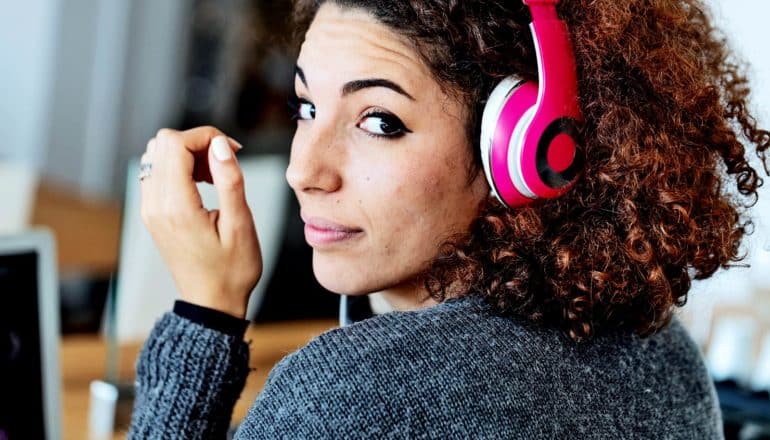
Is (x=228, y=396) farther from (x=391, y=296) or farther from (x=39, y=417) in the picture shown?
(x=39, y=417)

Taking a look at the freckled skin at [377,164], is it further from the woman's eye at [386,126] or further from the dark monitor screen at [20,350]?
the dark monitor screen at [20,350]

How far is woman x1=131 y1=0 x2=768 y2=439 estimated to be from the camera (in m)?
0.89

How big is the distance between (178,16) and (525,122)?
376cm

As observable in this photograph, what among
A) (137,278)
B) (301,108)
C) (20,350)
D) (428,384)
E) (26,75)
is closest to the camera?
(428,384)

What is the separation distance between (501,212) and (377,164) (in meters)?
0.13

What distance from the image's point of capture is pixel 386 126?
2.99 ft

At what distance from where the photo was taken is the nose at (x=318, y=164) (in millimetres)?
920

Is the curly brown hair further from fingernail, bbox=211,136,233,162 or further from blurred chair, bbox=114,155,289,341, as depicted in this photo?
blurred chair, bbox=114,155,289,341

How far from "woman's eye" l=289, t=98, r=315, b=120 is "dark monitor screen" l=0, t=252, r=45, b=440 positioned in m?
0.40

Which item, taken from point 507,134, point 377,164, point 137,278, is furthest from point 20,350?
point 507,134

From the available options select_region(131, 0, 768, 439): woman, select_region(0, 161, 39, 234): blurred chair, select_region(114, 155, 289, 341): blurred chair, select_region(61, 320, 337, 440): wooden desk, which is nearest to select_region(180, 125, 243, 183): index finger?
select_region(131, 0, 768, 439): woman

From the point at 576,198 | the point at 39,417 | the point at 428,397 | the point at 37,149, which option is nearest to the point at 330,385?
the point at 428,397

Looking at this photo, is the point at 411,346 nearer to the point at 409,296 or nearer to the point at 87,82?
the point at 409,296

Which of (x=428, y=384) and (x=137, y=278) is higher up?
(x=428, y=384)
